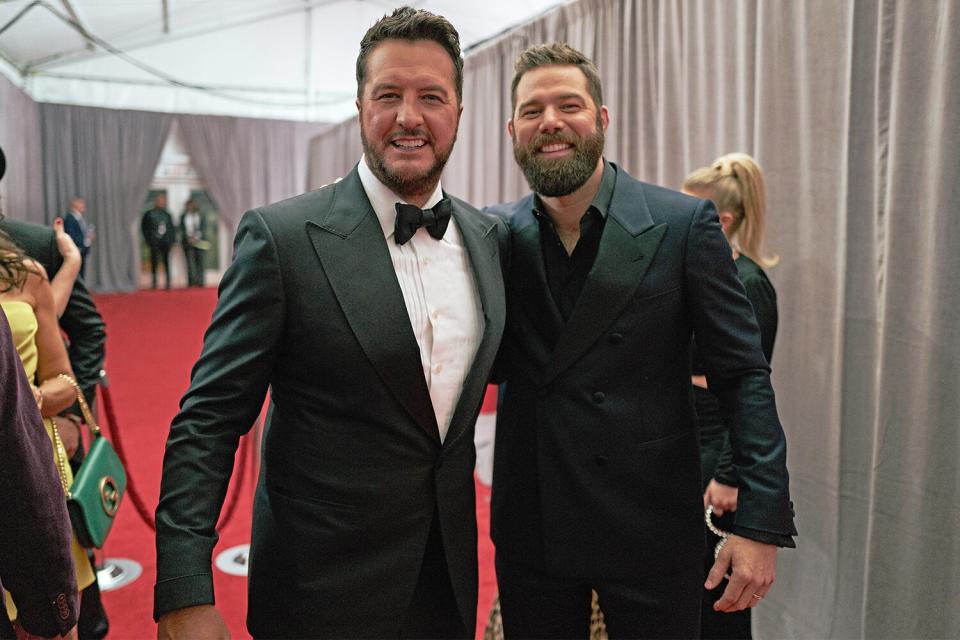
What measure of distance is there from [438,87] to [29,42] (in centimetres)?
1284

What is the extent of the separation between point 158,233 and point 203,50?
4.22 m

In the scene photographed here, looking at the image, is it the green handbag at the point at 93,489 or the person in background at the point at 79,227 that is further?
the person in background at the point at 79,227

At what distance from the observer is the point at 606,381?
1.89 m

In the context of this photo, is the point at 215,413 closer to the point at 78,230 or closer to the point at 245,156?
the point at 78,230

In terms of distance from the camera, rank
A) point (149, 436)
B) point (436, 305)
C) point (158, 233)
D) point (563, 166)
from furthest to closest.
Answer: point (158, 233) → point (149, 436) → point (563, 166) → point (436, 305)

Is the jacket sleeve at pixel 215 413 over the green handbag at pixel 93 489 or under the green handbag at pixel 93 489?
over

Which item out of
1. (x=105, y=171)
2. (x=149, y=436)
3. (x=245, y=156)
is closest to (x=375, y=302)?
(x=149, y=436)

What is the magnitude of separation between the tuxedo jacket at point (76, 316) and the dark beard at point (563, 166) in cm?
179

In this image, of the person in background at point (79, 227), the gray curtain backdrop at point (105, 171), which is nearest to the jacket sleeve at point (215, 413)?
the person in background at point (79, 227)

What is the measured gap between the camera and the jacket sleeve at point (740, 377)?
1706 millimetres

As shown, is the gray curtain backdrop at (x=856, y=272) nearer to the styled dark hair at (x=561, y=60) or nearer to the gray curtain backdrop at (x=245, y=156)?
the styled dark hair at (x=561, y=60)

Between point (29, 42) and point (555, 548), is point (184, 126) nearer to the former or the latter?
point (29, 42)

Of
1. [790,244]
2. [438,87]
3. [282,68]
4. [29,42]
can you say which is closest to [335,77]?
[282,68]

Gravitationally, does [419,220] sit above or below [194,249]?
below
